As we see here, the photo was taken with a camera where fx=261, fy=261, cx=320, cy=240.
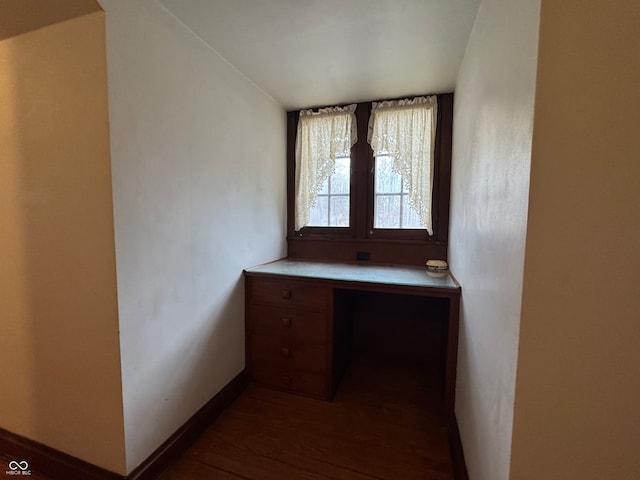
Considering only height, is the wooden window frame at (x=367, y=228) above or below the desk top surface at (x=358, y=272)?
above

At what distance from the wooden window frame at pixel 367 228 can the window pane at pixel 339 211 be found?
47mm

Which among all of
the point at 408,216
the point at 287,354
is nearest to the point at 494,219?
the point at 408,216

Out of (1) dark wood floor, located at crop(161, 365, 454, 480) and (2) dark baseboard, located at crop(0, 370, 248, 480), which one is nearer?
(2) dark baseboard, located at crop(0, 370, 248, 480)

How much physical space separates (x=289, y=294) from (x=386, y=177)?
130 cm

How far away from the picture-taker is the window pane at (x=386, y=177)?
2.26m

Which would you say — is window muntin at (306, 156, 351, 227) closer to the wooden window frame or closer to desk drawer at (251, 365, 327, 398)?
the wooden window frame

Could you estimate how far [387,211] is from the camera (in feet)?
7.58

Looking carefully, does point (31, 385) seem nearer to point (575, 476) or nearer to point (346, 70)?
point (575, 476)

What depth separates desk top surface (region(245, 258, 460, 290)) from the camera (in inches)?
65.9

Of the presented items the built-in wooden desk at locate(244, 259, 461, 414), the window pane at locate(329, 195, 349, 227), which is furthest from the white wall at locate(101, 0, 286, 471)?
the window pane at locate(329, 195, 349, 227)

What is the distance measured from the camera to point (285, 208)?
2.54 m

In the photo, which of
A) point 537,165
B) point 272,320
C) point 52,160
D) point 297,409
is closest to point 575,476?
point 537,165

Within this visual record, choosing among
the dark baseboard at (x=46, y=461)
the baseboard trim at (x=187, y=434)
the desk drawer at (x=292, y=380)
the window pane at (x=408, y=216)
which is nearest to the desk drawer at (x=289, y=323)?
the desk drawer at (x=292, y=380)

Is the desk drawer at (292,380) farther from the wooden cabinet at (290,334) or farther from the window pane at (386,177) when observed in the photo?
the window pane at (386,177)
